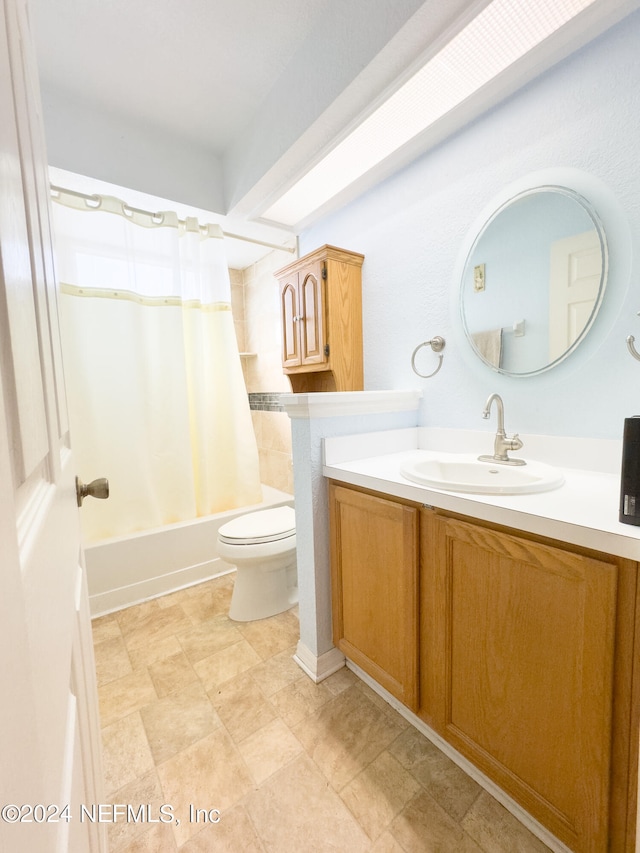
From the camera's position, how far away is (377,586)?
115 cm

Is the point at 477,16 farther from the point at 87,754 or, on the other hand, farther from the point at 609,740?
the point at 87,754

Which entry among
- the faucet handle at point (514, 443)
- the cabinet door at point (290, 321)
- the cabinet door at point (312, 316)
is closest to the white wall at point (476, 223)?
the faucet handle at point (514, 443)

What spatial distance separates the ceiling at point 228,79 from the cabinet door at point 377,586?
4.66 feet

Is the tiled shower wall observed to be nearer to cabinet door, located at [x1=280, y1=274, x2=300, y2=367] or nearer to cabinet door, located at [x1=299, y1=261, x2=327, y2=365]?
cabinet door, located at [x1=280, y1=274, x2=300, y2=367]

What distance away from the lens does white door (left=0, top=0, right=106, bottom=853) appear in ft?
0.71

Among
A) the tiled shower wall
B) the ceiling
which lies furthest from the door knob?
the tiled shower wall

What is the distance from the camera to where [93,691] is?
0.76 m

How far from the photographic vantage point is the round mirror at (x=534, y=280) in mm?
1119

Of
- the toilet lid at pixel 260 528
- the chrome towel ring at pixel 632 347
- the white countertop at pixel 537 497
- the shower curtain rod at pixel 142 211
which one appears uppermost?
the shower curtain rod at pixel 142 211

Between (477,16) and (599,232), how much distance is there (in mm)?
702

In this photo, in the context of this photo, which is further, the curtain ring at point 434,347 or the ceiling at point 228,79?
the curtain ring at point 434,347

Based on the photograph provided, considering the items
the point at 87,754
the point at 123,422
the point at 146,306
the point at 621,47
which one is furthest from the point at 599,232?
the point at 123,422

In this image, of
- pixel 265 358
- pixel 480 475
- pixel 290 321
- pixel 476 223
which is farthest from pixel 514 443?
pixel 265 358

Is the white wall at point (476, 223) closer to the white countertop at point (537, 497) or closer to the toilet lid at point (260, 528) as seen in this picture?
the white countertop at point (537, 497)
